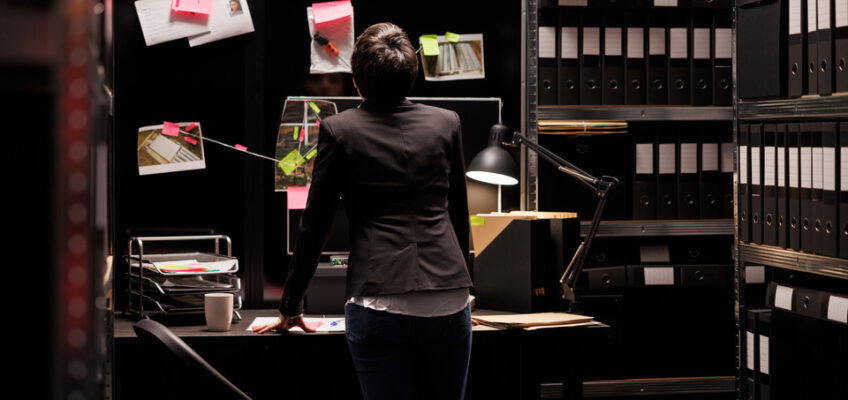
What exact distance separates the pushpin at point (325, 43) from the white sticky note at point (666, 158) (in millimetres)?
1133

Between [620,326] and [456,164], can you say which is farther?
[620,326]

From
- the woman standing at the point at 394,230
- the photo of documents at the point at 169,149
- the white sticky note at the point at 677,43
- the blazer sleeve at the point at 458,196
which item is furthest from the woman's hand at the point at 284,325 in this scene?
the white sticky note at the point at 677,43

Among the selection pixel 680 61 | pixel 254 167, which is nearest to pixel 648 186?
pixel 680 61

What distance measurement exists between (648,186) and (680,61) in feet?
Answer: 1.41

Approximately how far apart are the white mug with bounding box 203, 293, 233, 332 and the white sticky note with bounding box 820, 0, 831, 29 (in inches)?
65.8

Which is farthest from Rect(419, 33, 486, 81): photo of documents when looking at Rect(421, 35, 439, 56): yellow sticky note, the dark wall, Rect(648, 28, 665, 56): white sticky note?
Rect(648, 28, 665, 56): white sticky note

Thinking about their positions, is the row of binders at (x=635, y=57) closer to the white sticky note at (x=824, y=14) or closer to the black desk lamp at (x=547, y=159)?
the black desk lamp at (x=547, y=159)

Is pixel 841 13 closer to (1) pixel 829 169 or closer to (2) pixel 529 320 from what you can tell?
(1) pixel 829 169

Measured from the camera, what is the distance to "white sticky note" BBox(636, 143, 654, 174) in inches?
109

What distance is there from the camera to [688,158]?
2779mm

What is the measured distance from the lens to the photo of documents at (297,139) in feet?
8.93

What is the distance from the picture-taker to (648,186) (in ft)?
9.10

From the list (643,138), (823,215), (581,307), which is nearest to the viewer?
(823,215)

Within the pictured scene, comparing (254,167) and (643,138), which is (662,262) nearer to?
(643,138)
